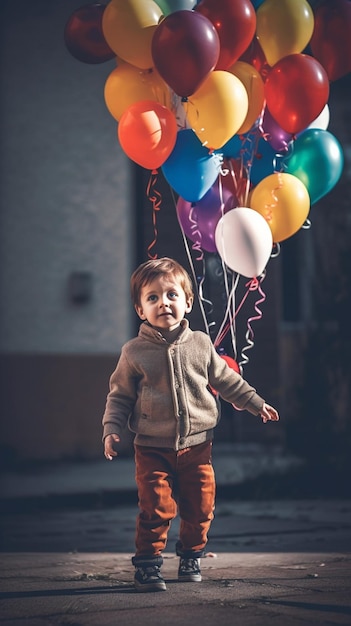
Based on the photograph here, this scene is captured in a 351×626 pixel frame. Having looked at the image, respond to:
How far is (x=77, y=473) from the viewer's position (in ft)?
31.4

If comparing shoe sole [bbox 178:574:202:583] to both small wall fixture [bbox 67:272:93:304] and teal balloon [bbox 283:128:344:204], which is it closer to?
teal balloon [bbox 283:128:344:204]

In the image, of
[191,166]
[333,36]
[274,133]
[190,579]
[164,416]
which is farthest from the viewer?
[274,133]

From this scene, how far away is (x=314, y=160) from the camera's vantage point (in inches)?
172

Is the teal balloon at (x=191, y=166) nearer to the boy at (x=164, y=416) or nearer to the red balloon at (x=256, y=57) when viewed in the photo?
the red balloon at (x=256, y=57)

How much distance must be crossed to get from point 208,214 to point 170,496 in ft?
5.19

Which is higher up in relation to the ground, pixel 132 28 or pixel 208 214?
pixel 132 28

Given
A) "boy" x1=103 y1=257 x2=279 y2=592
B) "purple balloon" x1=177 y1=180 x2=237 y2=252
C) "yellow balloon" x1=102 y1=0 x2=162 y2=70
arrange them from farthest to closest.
A: "purple balloon" x1=177 y1=180 x2=237 y2=252 < "yellow balloon" x1=102 y1=0 x2=162 y2=70 < "boy" x1=103 y1=257 x2=279 y2=592

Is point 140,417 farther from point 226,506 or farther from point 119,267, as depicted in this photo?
point 119,267

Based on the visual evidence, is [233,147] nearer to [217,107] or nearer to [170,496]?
[217,107]

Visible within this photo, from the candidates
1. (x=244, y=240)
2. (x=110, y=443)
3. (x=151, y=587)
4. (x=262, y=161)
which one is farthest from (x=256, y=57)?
(x=151, y=587)

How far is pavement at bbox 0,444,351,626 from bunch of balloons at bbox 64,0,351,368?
58.1 inches

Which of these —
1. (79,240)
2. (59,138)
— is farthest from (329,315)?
(59,138)

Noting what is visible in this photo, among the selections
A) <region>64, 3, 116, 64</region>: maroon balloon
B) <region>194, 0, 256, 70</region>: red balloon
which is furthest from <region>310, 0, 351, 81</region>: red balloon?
<region>64, 3, 116, 64</region>: maroon balloon

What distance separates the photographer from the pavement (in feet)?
9.45
